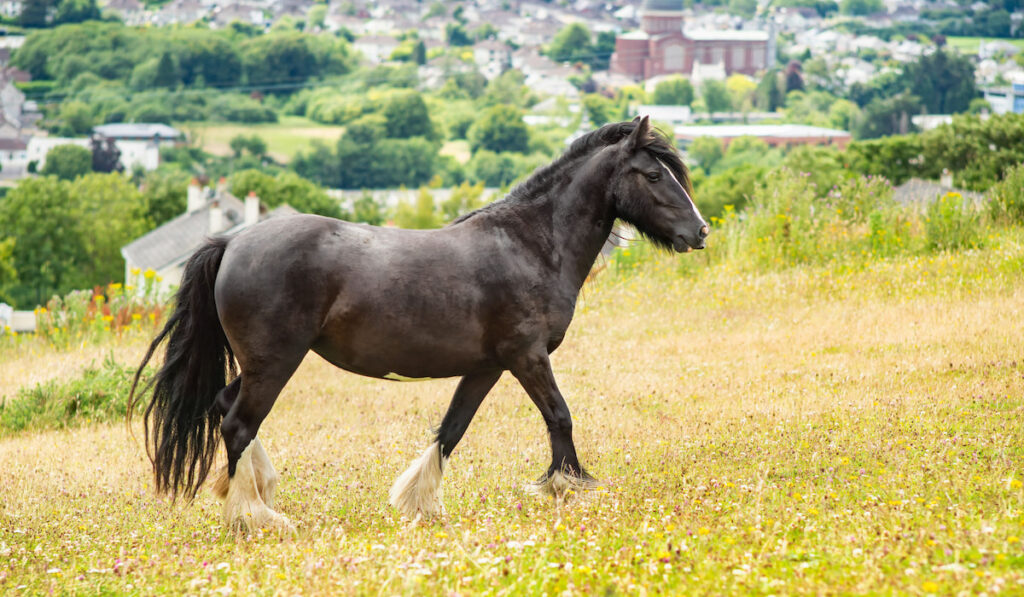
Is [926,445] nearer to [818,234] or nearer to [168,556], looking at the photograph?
[168,556]

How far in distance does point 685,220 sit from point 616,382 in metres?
4.82

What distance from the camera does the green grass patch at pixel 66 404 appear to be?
11164mm

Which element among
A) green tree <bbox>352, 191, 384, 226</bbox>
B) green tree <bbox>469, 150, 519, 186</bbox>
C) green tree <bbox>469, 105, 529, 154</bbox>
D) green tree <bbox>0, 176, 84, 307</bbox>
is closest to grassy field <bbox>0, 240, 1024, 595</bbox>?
green tree <bbox>0, 176, 84, 307</bbox>

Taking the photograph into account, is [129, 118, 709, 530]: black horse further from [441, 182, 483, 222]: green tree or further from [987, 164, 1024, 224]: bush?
[441, 182, 483, 222]: green tree

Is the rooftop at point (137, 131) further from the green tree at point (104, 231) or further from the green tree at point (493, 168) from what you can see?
the green tree at point (104, 231)

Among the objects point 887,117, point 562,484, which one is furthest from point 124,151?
point 562,484

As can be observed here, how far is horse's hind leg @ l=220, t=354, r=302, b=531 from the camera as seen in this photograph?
21.2 ft

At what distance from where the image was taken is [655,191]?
6777 millimetres

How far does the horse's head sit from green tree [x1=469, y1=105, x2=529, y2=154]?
512 feet

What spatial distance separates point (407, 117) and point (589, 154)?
Result: 166 m

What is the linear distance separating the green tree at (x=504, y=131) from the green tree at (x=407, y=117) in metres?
10.8

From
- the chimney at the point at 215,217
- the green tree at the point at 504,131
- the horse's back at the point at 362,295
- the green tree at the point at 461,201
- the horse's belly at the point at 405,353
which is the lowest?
the green tree at the point at 504,131

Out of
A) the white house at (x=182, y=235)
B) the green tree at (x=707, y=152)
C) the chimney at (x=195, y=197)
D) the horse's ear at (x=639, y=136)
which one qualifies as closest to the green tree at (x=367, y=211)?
the white house at (x=182, y=235)

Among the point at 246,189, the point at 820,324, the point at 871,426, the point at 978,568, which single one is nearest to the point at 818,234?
the point at 820,324
